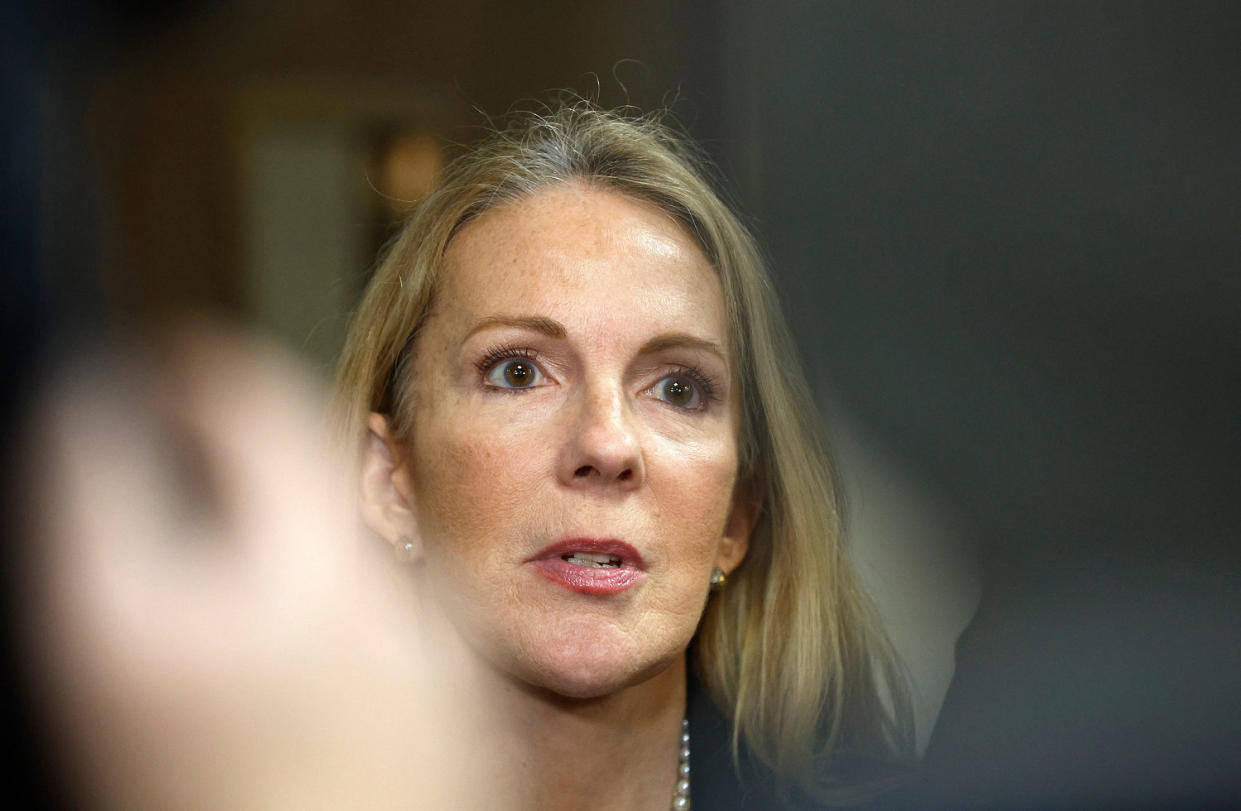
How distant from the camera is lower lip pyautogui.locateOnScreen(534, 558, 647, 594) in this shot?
3.36 feet

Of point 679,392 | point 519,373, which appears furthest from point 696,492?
point 519,373

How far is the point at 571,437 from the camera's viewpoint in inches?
40.2

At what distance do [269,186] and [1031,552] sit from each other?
0.79 m

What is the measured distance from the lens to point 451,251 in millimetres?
1093

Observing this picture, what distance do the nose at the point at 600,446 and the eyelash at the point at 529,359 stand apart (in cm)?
6

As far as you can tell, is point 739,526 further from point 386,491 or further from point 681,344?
point 386,491

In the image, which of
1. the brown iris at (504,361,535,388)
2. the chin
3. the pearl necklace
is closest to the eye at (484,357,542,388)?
the brown iris at (504,361,535,388)

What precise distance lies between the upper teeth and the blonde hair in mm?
183

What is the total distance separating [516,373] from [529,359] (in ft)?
0.06

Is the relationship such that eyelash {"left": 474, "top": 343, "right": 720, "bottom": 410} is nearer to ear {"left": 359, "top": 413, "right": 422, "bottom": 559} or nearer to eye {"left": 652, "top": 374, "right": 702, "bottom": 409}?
eye {"left": 652, "top": 374, "right": 702, "bottom": 409}

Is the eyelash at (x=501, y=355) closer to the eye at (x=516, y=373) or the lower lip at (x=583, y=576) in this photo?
the eye at (x=516, y=373)

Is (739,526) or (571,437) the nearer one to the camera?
(571,437)

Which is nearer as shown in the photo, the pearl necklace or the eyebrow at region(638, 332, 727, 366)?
the eyebrow at region(638, 332, 727, 366)

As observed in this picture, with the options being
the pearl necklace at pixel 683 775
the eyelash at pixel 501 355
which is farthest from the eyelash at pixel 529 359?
the pearl necklace at pixel 683 775
